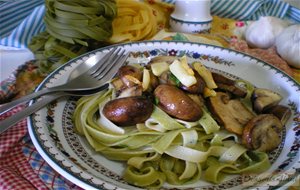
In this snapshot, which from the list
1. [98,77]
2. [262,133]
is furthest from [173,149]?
[98,77]

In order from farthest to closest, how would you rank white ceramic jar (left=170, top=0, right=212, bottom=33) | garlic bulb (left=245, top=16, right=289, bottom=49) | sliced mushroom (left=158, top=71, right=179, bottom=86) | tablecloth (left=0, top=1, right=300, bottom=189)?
white ceramic jar (left=170, top=0, right=212, bottom=33)
garlic bulb (left=245, top=16, right=289, bottom=49)
sliced mushroom (left=158, top=71, right=179, bottom=86)
tablecloth (left=0, top=1, right=300, bottom=189)

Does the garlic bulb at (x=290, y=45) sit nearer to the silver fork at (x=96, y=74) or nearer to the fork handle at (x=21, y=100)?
the silver fork at (x=96, y=74)

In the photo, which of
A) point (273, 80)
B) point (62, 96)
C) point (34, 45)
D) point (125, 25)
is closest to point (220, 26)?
point (125, 25)

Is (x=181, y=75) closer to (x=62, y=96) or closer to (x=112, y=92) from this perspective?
(x=112, y=92)

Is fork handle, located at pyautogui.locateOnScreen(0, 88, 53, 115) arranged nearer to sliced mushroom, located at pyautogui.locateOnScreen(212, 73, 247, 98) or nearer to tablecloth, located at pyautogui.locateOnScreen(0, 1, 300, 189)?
tablecloth, located at pyautogui.locateOnScreen(0, 1, 300, 189)

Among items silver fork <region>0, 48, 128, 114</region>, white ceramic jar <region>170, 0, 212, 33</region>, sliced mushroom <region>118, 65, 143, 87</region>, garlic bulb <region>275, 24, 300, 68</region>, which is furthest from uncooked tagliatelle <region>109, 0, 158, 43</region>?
garlic bulb <region>275, 24, 300, 68</region>

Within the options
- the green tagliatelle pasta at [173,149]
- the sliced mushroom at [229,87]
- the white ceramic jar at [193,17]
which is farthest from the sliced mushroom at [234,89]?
the white ceramic jar at [193,17]

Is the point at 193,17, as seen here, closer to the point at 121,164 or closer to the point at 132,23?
the point at 132,23

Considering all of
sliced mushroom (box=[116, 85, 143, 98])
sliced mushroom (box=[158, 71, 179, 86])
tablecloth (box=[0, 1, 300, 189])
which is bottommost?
tablecloth (box=[0, 1, 300, 189])
